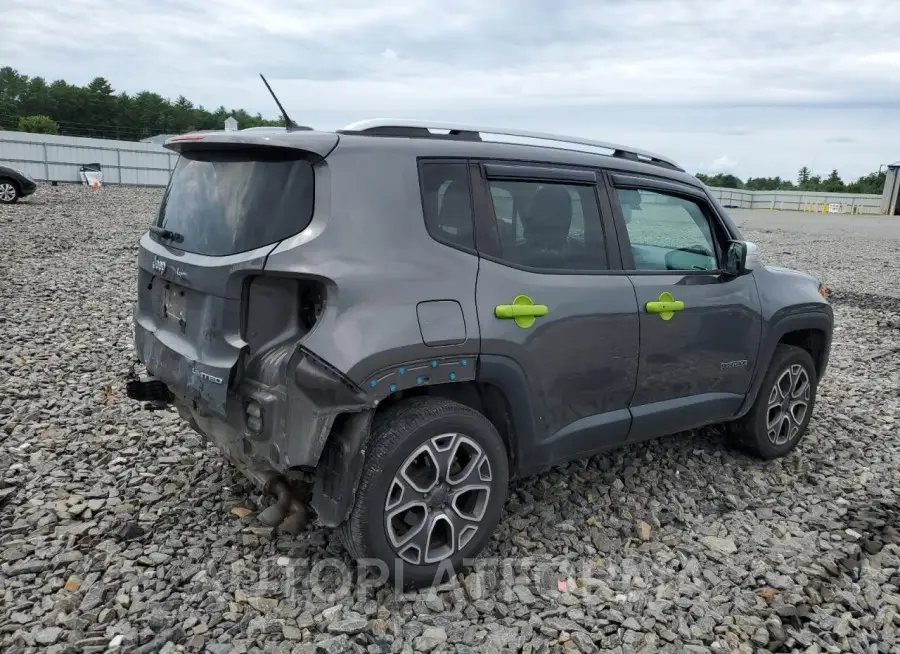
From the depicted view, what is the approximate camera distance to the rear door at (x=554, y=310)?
334 cm

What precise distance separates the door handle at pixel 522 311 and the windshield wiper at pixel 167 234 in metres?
1.54

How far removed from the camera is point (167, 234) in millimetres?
3629

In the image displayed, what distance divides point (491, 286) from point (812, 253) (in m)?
18.0

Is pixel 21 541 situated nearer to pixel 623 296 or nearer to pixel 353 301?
pixel 353 301

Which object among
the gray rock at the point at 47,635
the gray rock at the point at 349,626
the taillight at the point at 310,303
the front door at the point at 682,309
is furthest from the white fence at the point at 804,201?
the gray rock at the point at 47,635

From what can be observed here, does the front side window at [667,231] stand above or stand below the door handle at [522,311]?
above

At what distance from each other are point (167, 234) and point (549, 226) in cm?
188

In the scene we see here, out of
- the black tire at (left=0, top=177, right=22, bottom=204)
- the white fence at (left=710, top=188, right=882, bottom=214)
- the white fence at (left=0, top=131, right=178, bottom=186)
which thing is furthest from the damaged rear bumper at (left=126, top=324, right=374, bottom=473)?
the white fence at (left=710, top=188, right=882, bottom=214)

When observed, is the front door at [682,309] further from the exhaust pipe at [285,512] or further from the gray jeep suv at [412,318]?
the exhaust pipe at [285,512]

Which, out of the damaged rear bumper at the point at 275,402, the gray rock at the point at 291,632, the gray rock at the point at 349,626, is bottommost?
the gray rock at the point at 291,632

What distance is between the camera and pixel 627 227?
3936mm

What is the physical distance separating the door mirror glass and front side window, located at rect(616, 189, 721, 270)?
89mm

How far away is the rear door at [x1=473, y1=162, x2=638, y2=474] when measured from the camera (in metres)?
3.34

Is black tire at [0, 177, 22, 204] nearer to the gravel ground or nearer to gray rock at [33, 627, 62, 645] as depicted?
the gravel ground
